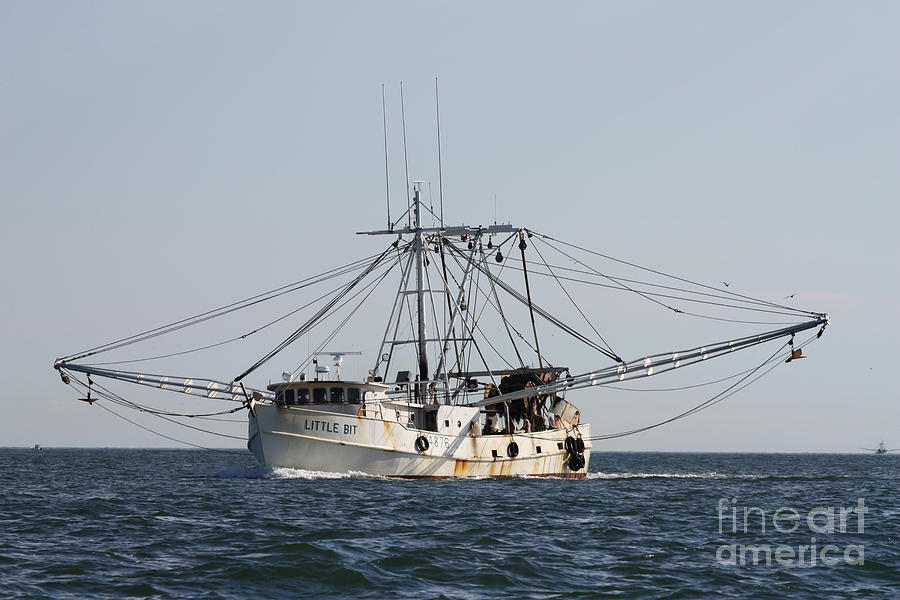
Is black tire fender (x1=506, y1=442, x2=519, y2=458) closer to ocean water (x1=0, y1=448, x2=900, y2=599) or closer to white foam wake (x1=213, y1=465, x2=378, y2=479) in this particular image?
white foam wake (x1=213, y1=465, x2=378, y2=479)

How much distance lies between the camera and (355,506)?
32656mm

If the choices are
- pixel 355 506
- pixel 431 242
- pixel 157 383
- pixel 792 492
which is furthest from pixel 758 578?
pixel 431 242

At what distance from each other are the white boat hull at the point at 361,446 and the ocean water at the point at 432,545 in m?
5.53

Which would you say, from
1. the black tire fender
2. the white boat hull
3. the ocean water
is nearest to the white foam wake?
the white boat hull

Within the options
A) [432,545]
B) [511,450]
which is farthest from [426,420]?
[432,545]

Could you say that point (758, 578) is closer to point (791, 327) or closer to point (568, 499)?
point (568, 499)

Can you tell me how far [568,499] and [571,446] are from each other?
21.6 metres

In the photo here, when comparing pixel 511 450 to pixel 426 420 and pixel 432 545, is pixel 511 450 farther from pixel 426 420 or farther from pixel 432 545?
pixel 432 545

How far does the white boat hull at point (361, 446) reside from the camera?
Result: 45.2 metres

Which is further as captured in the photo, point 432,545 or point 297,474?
point 297,474

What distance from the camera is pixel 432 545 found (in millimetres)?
23594

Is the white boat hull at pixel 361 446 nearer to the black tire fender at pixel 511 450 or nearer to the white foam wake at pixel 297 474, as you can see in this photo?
the white foam wake at pixel 297 474

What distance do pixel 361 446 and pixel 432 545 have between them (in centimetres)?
2320

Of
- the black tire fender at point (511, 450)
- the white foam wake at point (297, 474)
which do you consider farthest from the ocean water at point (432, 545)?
the black tire fender at point (511, 450)
